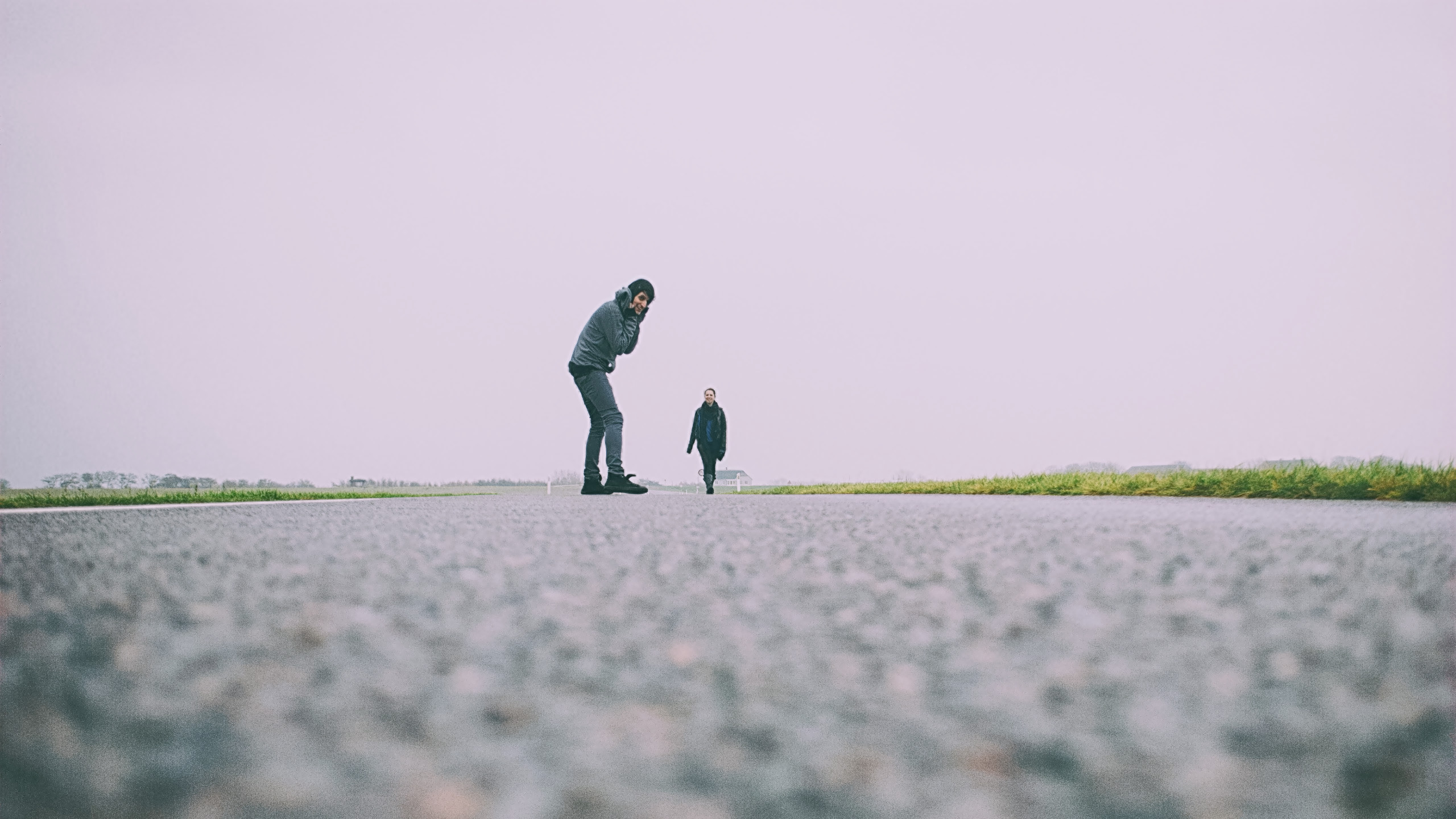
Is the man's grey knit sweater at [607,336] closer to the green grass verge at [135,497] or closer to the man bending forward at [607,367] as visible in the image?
the man bending forward at [607,367]

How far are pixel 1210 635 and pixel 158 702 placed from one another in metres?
1.64

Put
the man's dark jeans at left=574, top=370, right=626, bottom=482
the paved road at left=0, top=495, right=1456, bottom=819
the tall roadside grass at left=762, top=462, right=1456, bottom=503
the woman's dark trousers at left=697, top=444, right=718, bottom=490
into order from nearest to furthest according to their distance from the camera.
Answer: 1. the paved road at left=0, top=495, right=1456, bottom=819
2. the tall roadside grass at left=762, top=462, right=1456, bottom=503
3. the man's dark jeans at left=574, top=370, right=626, bottom=482
4. the woman's dark trousers at left=697, top=444, right=718, bottom=490

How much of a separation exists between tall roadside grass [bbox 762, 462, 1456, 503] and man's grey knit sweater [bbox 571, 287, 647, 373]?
5.36m

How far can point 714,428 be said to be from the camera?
1752 cm

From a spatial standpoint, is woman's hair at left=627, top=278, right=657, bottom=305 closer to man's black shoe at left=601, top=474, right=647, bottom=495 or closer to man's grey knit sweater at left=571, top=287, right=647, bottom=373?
man's grey knit sweater at left=571, top=287, right=647, bottom=373

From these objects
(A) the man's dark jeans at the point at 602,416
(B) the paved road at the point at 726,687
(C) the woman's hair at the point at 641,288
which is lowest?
(B) the paved road at the point at 726,687

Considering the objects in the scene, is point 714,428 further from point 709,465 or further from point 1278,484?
point 1278,484

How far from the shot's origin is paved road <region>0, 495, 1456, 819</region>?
2.64 ft

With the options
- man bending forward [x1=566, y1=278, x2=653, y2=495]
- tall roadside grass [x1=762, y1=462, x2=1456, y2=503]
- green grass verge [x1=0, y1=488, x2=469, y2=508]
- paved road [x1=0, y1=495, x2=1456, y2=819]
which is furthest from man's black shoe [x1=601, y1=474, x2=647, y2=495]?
paved road [x1=0, y1=495, x2=1456, y2=819]

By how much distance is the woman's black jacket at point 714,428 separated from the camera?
57.5 feet

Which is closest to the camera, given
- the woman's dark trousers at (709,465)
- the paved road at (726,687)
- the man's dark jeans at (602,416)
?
the paved road at (726,687)

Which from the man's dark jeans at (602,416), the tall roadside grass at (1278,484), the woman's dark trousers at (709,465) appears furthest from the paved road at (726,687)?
the woman's dark trousers at (709,465)

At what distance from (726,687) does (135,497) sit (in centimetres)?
926

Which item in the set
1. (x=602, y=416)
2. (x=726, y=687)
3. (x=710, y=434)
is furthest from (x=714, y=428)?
(x=726, y=687)
